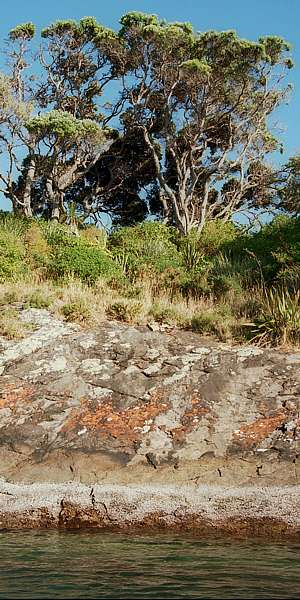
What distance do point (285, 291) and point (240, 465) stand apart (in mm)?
6030

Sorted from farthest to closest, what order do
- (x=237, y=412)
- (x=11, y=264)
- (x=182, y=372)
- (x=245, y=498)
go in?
(x=11, y=264) < (x=182, y=372) < (x=237, y=412) < (x=245, y=498)

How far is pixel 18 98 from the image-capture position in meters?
23.9

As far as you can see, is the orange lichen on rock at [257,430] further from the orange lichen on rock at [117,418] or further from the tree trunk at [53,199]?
the tree trunk at [53,199]

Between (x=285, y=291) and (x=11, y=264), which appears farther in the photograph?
(x=11, y=264)

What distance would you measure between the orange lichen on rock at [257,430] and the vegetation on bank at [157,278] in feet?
8.14

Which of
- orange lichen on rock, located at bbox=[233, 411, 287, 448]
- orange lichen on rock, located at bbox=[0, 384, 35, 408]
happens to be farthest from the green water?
orange lichen on rock, located at bbox=[0, 384, 35, 408]

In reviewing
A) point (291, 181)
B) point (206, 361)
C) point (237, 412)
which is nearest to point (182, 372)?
point (206, 361)

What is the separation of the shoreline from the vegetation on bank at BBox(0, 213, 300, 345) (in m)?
4.39

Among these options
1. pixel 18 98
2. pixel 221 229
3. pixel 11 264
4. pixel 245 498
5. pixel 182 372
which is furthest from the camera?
pixel 18 98

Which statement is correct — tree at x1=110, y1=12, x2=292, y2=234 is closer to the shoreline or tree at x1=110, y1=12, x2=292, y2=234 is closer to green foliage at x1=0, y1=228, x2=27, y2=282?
green foliage at x1=0, y1=228, x2=27, y2=282

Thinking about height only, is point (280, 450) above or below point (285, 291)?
below

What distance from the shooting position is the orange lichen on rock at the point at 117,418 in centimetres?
945

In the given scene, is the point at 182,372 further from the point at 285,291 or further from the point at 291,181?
the point at 291,181

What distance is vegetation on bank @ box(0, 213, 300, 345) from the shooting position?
1270 centimetres
